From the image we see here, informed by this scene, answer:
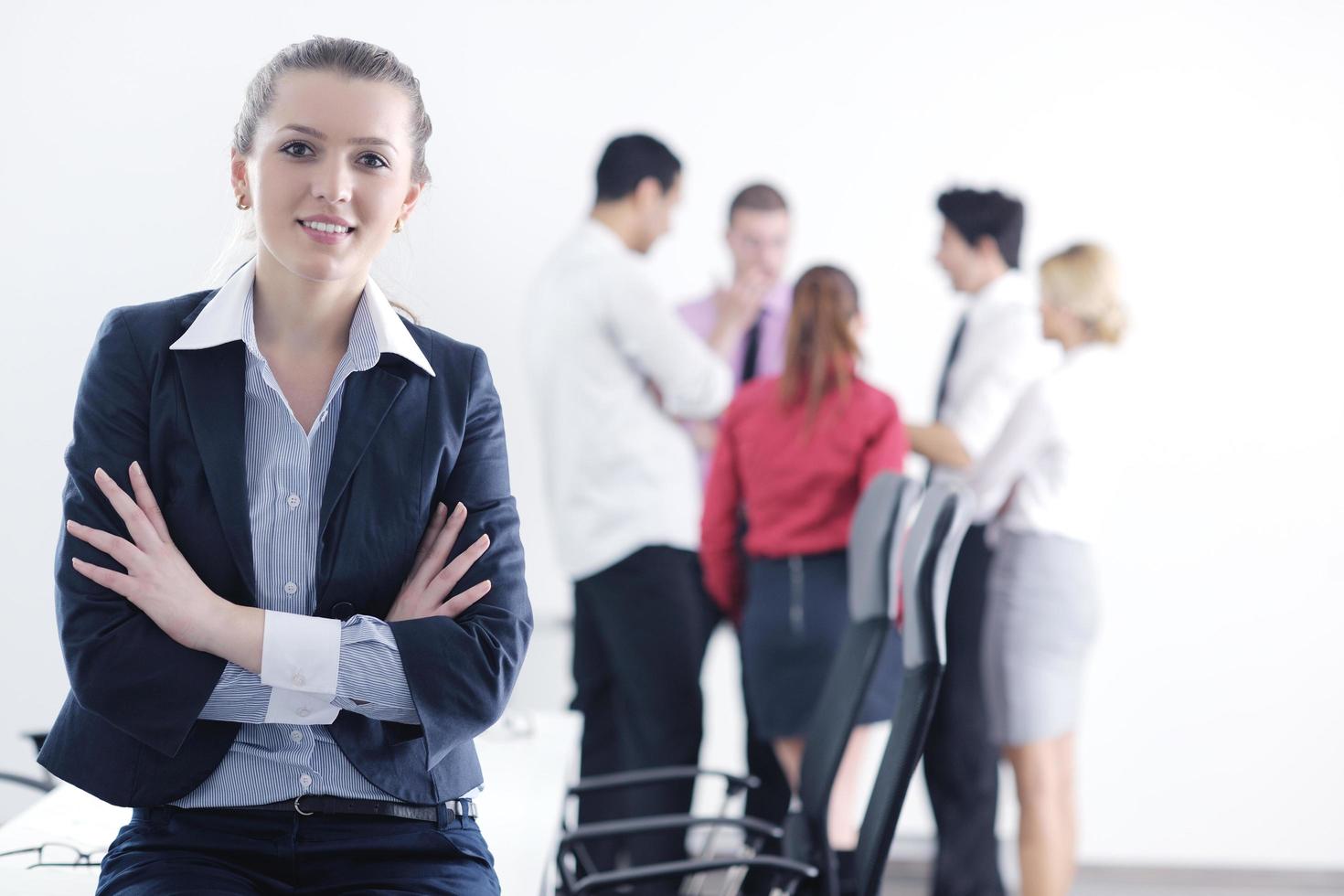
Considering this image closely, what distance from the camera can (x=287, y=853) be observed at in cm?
125

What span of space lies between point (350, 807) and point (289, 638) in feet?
0.59

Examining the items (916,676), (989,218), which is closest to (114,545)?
(916,676)

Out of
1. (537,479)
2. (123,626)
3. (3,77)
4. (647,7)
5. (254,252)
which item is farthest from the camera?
(647,7)

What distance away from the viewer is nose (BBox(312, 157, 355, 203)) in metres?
1.25

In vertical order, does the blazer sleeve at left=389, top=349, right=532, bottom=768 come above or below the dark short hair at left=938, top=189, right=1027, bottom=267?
below

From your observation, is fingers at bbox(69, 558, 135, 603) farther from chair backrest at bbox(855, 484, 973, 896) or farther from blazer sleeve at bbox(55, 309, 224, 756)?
chair backrest at bbox(855, 484, 973, 896)

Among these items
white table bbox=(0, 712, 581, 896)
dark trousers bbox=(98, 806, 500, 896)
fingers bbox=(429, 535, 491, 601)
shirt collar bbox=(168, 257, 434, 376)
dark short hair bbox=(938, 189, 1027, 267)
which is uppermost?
dark short hair bbox=(938, 189, 1027, 267)

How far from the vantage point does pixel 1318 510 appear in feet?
12.7

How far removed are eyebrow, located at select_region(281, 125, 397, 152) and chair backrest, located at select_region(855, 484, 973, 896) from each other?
84cm

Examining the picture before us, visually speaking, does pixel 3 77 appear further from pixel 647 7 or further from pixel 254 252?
pixel 647 7

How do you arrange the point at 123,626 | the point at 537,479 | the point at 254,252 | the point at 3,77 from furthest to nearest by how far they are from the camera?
the point at 537,479 → the point at 3,77 → the point at 254,252 → the point at 123,626

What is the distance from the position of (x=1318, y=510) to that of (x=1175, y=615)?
0.51m

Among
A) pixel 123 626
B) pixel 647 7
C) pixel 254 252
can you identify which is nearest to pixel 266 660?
pixel 123 626

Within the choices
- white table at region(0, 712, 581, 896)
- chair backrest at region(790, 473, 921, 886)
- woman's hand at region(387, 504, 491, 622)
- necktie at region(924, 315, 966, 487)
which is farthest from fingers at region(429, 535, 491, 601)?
necktie at region(924, 315, 966, 487)
